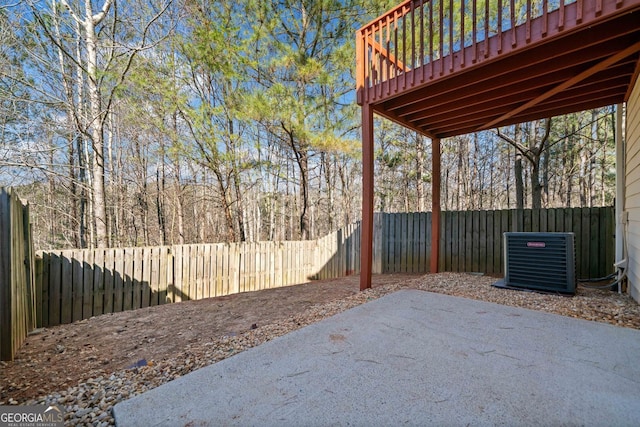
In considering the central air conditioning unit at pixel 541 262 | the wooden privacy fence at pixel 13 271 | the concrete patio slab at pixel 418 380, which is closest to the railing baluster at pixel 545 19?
the central air conditioning unit at pixel 541 262

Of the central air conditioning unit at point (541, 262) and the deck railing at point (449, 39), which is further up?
the deck railing at point (449, 39)

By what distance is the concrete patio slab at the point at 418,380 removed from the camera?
3.85 ft

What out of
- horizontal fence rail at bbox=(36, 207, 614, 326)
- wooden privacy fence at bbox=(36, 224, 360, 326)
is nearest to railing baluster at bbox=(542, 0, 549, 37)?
horizontal fence rail at bbox=(36, 207, 614, 326)

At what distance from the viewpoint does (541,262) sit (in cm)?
322

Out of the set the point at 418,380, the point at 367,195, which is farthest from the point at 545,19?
the point at 418,380

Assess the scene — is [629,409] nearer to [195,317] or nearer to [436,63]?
[436,63]

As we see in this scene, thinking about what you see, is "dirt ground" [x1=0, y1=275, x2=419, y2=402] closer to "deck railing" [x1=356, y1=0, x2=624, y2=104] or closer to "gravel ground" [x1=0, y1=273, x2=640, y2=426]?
"gravel ground" [x1=0, y1=273, x2=640, y2=426]

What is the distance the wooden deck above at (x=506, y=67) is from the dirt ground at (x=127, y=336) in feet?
10.5

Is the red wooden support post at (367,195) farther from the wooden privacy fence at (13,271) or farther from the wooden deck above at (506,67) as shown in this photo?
the wooden privacy fence at (13,271)

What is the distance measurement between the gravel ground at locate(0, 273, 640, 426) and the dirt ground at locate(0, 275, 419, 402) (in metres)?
0.32

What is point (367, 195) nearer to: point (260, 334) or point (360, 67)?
point (360, 67)

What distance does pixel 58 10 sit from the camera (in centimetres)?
514

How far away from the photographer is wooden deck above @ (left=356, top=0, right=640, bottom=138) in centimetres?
223

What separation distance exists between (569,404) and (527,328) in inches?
40.3
